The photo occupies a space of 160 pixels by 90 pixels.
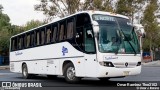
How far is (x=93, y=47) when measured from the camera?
48.2ft

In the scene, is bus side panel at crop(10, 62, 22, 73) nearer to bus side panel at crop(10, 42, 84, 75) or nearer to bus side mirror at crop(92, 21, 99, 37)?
bus side panel at crop(10, 42, 84, 75)

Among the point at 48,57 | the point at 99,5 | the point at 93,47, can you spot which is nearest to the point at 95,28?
the point at 93,47

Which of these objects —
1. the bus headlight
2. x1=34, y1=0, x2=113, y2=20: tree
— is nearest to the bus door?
the bus headlight

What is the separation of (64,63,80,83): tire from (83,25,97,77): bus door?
3.36 feet

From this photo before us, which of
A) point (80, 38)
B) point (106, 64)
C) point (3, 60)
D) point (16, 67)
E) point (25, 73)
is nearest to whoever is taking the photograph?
point (106, 64)

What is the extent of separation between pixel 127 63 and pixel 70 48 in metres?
2.92

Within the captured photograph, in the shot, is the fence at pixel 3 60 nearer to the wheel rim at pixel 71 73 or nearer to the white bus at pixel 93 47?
the white bus at pixel 93 47

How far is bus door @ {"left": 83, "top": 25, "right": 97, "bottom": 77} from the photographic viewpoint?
48.0 feet

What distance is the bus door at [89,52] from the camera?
48.0 feet

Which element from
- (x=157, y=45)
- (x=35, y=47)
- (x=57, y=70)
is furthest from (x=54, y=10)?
(x=157, y=45)

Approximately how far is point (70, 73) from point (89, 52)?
193cm

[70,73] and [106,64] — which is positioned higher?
[106,64]

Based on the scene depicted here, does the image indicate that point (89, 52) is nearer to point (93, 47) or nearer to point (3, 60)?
point (93, 47)

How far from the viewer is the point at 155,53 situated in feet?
216
